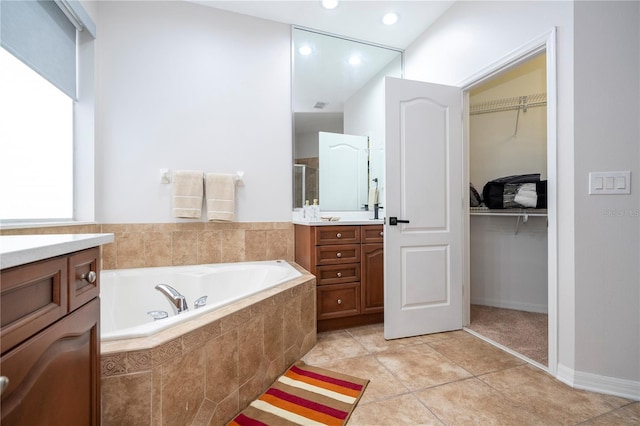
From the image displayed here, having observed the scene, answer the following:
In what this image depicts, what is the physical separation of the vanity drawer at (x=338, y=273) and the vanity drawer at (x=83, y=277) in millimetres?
1524

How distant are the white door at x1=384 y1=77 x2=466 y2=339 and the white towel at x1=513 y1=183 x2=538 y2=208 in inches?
19.9

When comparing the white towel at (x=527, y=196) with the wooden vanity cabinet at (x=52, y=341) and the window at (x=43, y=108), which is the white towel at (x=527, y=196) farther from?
the window at (x=43, y=108)

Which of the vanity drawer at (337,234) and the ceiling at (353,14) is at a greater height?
the ceiling at (353,14)

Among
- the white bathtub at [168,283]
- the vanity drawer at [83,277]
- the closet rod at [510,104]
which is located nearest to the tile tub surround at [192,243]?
the white bathtub at [168,283]

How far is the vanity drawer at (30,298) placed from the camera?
53cm

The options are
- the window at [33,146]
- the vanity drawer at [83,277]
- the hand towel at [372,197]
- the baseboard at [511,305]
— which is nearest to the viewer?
the vanity drawer at [83,277]

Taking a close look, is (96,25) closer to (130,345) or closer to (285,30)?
(285,30)

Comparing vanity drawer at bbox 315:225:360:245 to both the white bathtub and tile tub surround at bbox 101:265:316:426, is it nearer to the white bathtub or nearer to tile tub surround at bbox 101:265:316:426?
the white bathtub

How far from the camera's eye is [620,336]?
147cm

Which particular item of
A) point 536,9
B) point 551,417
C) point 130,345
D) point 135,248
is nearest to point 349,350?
point 551,417

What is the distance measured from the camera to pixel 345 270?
7.48 ft

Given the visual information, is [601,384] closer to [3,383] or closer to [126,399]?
[126,399]

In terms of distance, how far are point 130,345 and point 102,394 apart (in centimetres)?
16

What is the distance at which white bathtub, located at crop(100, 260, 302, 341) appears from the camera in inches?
73.0
